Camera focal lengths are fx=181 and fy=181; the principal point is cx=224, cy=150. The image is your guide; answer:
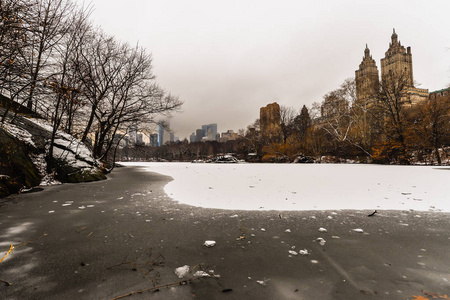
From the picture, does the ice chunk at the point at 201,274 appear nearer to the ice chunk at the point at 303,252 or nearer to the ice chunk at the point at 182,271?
the ice chunk at the point at 182,271

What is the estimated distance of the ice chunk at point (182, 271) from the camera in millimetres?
1733

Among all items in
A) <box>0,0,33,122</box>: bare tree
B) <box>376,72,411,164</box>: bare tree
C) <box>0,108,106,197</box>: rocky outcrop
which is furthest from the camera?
<box>376,72,411,164</box>: bare tree

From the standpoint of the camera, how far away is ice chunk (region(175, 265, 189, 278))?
5.69 feet

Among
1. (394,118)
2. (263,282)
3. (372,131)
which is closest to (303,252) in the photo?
(263,282)

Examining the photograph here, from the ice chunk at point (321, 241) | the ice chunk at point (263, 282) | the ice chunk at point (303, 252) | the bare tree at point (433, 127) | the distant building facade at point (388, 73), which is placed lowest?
the ice chunk at point (321, 241)

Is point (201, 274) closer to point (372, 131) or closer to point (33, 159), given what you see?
point (33, 159)

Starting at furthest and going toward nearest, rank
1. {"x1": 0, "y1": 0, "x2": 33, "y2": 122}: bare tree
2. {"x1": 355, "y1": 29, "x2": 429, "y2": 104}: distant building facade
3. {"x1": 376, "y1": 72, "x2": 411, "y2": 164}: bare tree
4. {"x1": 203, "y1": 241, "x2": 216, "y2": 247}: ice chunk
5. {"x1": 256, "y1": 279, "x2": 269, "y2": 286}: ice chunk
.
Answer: {"x1": 355, "y1": 29, "x2": 429, "y2": 104}: distant building facade
{"x1": 376, "y1": 72, "x2": 411, "y2": 164}: bare tree
{"x1": 0, "y1": 0, "x2": 33, "y2": 122}: bare tree
{"x1": 203, "y1": 241, "x2": 216, "y2": 247}: ice chunk
{"x1": 256, "y1": 279, "x2": 269, "y2": 286}: ice chunk

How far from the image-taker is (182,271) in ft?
5.86

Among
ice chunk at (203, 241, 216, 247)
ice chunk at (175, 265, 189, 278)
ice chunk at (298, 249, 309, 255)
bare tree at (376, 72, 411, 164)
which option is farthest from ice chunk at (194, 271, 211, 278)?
bare tree at (376, 72, 411, 164)

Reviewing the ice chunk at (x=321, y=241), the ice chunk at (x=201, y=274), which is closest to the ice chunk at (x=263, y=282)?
the ice chunk at (x=201, y=274)

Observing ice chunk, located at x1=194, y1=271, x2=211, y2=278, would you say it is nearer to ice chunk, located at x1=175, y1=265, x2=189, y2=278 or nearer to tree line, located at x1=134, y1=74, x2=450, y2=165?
ice chunk, located at x1=175, y1=265, x2=189, y2=278

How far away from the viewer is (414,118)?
65.9ft

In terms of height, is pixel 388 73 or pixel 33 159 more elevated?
pixel 388 73

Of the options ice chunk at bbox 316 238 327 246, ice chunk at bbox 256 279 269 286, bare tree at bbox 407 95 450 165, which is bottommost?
ice chunk at bbox 316 238 327 246
